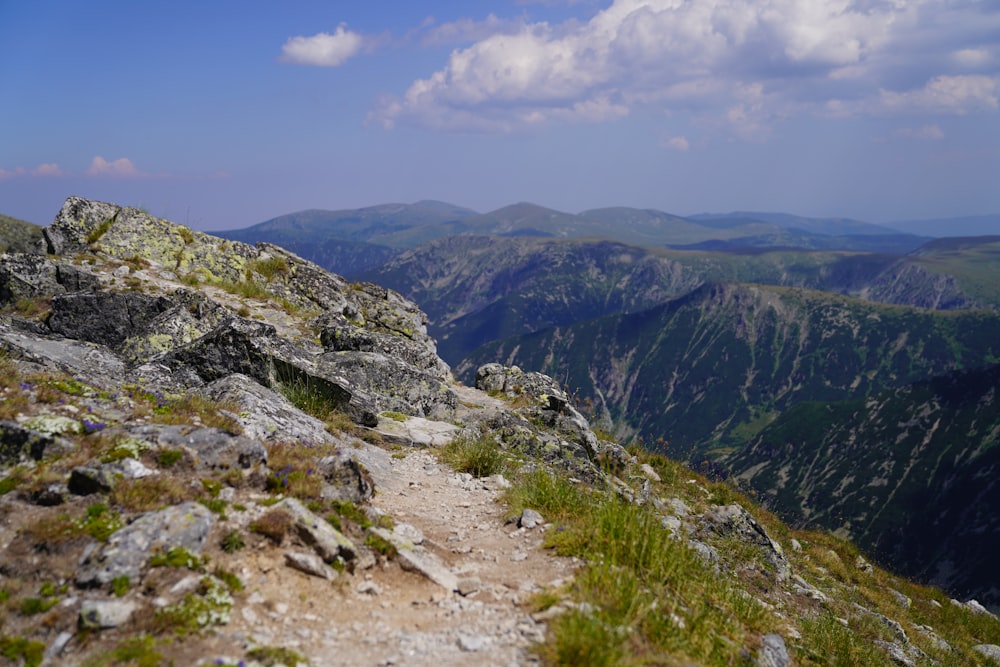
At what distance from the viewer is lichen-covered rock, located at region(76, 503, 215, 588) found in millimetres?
6430

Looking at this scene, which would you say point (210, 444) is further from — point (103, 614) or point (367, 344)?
point (367, 344)

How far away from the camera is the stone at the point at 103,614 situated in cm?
582

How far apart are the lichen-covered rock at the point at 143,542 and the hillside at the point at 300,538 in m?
0.03

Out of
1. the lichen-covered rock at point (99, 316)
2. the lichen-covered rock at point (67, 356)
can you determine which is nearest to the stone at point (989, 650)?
the lichen-covered rock at point (67, 356)

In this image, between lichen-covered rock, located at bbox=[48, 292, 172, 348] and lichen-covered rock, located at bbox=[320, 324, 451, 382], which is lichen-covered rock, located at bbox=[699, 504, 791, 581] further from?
lichen-covered rock, located at bbox=[48, 292, 172, 348]

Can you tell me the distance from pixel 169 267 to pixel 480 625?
25737mm

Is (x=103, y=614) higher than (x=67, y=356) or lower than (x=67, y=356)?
lower

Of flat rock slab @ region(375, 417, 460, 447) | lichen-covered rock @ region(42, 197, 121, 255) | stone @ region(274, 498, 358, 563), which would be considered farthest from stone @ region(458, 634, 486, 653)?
lichen-covered rock @ region(42, 197, 121, 255)

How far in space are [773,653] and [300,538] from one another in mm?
7306

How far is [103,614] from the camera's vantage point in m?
5.88

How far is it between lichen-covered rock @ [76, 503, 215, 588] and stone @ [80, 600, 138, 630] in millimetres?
413

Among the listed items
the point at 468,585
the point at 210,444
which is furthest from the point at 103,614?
the point at 468,585

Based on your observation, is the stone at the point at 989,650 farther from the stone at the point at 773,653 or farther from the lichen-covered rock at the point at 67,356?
the lichen-covered rock at the point at 67,356

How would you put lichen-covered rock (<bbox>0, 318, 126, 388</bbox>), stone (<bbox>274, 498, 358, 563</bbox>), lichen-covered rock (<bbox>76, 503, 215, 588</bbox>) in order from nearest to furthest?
lichen-covered rock (<bbox>76, 503, 215, 588</bbox>) → stone (<bbox>274, 498, 358, 563</bbox>) → lichen-covered rock (<bbox>0, 318, 126, 388</bbox>)
